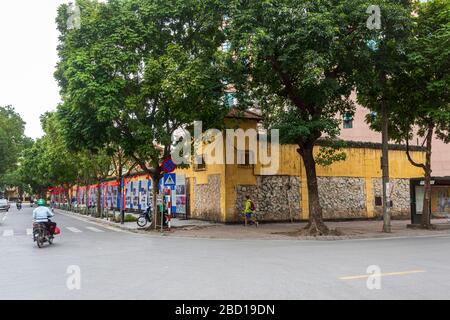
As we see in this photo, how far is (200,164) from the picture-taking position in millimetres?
29125

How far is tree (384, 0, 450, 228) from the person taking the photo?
63.1 feet

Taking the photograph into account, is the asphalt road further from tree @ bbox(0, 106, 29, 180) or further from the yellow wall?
tree @ bbox(0, 106, 29, 180)

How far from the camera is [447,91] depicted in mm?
20422

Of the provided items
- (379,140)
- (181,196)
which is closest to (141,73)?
(181,196)

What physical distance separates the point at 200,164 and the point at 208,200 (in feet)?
8.93

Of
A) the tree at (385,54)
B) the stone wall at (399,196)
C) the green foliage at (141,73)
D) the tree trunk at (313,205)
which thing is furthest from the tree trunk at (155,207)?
the stone wall at (399,196)

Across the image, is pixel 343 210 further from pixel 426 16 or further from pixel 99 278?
pixel 99 278

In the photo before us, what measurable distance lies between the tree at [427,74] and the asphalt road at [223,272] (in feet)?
27.5

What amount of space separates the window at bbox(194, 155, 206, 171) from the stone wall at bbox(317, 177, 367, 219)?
300 inches

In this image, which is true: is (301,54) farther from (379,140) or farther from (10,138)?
(10,138)

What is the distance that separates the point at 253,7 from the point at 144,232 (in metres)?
12.0

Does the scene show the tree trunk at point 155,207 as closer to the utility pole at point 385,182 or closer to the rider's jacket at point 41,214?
the rider's jacket at point 41,214

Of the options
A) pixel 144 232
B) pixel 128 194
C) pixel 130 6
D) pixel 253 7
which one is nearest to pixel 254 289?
pixel 253 7

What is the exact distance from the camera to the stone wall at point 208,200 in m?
26.6
